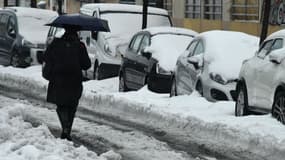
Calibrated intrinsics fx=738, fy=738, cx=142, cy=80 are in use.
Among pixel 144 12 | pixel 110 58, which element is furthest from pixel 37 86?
pixel 144 12

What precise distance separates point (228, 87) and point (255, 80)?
1808 millimetres

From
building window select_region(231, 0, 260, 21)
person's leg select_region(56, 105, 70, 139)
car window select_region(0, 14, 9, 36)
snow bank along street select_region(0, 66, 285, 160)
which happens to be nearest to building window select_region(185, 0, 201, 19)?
building window select_region(231, 0, 260, 21)

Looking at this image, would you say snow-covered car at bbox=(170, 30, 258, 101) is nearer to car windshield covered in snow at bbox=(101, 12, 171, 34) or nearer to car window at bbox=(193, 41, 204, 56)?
car window at bbox=(193, 41, 204, 56)

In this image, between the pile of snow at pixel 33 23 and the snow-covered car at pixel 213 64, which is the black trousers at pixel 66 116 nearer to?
the snow-covered car at pixel 213 64

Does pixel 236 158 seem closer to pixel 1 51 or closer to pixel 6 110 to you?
pixel 6 110

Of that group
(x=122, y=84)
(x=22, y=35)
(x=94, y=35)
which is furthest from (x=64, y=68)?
(x=22, y=35)

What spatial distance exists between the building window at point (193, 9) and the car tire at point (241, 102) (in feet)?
58.3

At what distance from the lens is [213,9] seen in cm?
2902

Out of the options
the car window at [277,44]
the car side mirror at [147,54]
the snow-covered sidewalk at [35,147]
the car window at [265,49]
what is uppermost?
the car window at [277,44]

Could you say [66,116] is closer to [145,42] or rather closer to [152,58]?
[152,58]

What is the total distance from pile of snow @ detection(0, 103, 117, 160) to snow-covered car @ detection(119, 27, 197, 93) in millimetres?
6234

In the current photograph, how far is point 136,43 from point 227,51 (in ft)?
12.4

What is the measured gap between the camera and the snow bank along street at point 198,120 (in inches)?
373

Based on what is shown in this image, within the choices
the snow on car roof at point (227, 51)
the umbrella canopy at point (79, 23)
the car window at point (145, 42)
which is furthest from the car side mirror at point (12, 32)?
the umbrella canopy at point (79, 23)
